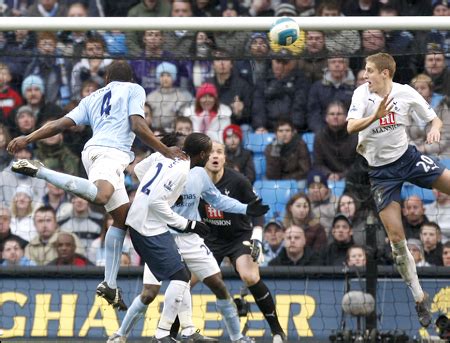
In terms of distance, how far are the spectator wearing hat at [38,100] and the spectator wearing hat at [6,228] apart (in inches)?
42.7

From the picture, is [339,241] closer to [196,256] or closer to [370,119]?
[196,256]

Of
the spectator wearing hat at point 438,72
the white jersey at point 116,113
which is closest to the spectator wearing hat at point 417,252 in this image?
the spectator wearing hat at point 438,72

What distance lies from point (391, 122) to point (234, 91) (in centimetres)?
331

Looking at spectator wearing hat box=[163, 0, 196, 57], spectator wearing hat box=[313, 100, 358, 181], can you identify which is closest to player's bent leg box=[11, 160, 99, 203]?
spectator wearing hat box=[163, 0, 196, 57]

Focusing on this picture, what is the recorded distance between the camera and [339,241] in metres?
12.5

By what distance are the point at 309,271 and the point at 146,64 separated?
11.2 feet

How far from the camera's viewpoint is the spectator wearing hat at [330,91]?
1307 centimetres

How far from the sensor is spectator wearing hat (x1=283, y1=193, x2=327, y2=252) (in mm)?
12594

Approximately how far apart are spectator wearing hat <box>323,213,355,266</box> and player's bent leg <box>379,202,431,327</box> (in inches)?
77.7

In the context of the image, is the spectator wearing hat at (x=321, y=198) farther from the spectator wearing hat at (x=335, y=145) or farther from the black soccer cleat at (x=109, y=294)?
the black soccer cleat at (x=109, y=294)

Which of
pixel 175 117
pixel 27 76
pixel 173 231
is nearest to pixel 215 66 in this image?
pixel 175 117

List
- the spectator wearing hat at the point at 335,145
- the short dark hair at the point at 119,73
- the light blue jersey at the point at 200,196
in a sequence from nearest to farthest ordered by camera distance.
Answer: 1. the short dark hair at the point at 119,73
2. the light blue jersey at the point at 200,196
3. the spectator wearing hat at the point at 335,145

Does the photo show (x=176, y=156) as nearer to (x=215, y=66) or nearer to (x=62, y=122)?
(x=62, y=122)

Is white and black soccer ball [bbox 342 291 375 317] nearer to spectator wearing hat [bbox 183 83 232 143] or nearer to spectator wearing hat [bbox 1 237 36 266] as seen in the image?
spectator wearing hat [bbox 183 83 232 143]
